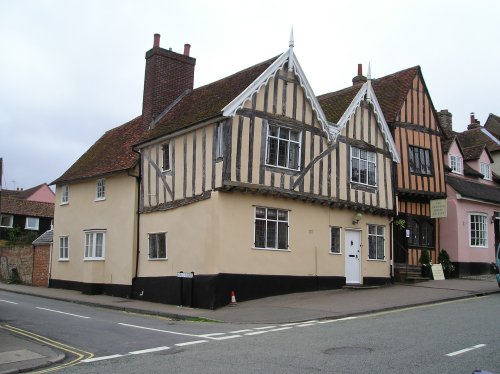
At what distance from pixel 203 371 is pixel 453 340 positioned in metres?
4.87

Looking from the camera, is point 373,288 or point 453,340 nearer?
point 453,340

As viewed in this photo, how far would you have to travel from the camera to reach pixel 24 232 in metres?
50.0

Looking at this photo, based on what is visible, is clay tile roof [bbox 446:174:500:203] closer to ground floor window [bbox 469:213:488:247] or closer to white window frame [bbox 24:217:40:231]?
ground floor window [bbox 469:213:488:247]

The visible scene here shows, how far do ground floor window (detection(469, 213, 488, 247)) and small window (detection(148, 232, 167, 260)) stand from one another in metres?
15.0

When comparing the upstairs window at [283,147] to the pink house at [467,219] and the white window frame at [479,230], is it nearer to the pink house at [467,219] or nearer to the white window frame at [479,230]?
the pink house at [467,219]

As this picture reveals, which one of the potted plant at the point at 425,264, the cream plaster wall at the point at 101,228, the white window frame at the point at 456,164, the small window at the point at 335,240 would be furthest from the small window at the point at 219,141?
the white window frame at the point at 456,164

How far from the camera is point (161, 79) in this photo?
24672 millimetres

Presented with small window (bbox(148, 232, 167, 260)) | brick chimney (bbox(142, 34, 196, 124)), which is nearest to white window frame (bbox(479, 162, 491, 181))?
brick chimney (bbox(142, 34, 196, 124))

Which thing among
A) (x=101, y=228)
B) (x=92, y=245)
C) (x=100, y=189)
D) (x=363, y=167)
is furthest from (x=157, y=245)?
(x=363, y=167)

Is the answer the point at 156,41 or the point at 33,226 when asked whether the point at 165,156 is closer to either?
the point at 156,41

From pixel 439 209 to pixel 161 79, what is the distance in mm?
14061

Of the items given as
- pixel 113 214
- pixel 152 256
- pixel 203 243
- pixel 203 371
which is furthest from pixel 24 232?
pixel 203 371

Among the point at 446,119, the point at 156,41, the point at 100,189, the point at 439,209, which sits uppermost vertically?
the point at 156,41

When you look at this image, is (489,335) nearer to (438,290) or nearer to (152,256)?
(438,290)
